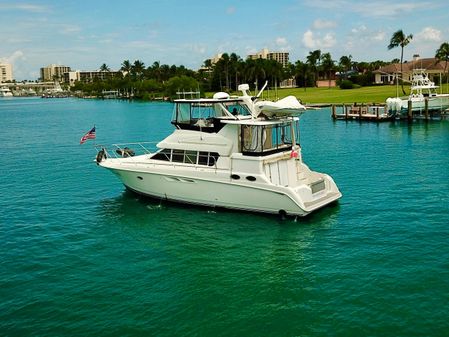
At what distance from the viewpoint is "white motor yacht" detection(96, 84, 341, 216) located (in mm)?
25625

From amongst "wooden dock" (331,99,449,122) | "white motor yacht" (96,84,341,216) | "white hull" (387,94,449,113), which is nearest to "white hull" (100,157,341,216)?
"white motor yacht" (96,84,341,216)

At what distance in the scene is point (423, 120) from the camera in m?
71.6

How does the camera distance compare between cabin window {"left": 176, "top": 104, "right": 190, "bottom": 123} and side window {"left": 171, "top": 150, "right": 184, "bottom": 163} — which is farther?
cabin window {"left": 176, "top": 104, "right": 190, "bottom": 123}

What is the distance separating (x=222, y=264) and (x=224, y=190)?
21.0ft

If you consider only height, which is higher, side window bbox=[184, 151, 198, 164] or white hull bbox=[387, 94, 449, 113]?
white hull bbox=[387, 94, 449, 113]

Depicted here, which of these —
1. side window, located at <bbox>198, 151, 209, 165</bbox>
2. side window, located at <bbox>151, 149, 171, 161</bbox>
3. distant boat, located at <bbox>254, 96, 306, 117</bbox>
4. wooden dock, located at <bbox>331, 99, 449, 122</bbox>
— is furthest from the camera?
wooden dock, located at <bbox>331, 99, 449, 122</bbox>

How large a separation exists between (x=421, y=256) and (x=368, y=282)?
3.52 metres

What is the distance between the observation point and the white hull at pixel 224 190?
25109 mm

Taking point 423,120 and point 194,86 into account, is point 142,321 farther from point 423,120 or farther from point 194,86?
point 194,86

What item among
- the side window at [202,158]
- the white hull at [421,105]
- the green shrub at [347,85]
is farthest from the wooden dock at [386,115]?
the green shrub at [347,85]

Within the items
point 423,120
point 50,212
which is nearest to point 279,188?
point 50,212

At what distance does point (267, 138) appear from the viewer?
27.0m

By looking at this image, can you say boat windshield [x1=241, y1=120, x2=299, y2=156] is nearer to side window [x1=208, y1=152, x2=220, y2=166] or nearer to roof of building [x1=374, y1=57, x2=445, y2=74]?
side window [x1=208, y1=152, x2=220, y2=166]

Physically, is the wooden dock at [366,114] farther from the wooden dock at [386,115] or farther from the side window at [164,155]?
the side window at [164,155]
